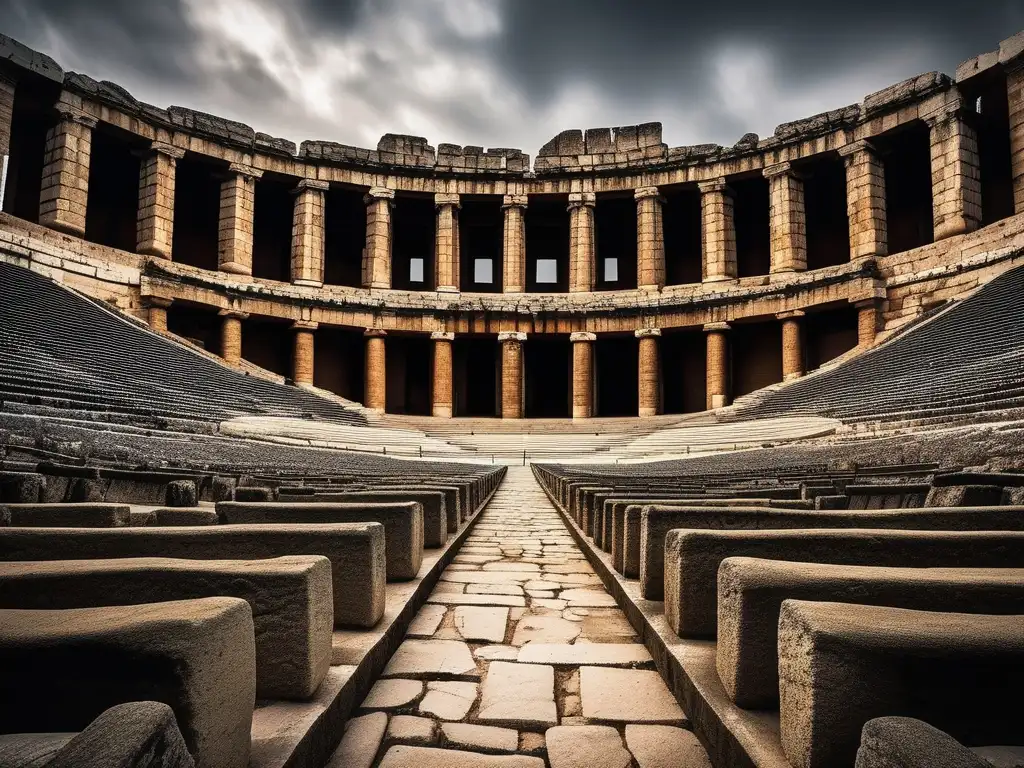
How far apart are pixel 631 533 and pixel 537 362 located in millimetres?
27334

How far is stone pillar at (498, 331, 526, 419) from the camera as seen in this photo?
83.8 feet

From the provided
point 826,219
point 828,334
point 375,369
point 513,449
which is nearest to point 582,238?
point 375,369

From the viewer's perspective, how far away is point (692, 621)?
198 centimetres

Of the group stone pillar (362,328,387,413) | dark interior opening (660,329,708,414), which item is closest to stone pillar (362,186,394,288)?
stone pillar (362,328,387,413)

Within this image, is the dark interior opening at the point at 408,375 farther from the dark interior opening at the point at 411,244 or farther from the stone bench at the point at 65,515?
the stone bench at the point at 65,515

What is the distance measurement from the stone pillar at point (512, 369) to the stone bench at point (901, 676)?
79.6 feet

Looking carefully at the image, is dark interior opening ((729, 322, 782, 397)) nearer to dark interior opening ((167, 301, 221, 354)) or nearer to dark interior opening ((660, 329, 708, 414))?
dark interior opening ((660, 329, 708, 414))

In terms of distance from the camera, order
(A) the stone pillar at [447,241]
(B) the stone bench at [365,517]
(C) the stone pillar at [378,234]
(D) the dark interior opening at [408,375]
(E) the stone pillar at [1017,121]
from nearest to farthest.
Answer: (B) the stone bench at [365,517] < (E) the stone pillar at [1017,121] < (C) the stone pillar at [378,234] < (A) the stone pillar at [447,241] < (D) the dark interior opening at [408,375]

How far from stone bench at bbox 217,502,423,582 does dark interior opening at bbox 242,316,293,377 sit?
80.2ft

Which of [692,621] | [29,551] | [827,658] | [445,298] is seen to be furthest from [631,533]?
[445,298]

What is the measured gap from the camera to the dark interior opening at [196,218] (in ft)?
91.0

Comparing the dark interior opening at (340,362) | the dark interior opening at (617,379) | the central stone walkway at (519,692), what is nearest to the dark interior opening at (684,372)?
the dark interior opening at (617,379)

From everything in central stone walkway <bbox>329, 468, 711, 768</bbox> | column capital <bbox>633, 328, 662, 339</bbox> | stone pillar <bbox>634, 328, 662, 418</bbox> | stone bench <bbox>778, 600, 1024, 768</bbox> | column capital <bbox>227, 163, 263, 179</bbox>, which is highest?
column capital <bbox>227, 163, 263, 179</bbox>

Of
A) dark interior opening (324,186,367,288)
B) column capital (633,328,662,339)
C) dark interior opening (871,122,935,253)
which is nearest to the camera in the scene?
dark interior opening (871,122,935,253)
